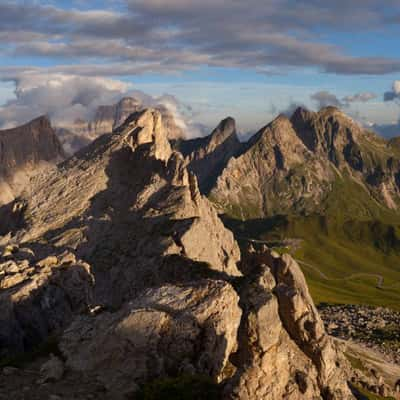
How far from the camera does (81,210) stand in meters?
82.4

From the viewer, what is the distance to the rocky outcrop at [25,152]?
160050 mm

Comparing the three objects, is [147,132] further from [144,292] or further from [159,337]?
[159,337]

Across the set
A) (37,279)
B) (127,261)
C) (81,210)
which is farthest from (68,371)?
(81,210)

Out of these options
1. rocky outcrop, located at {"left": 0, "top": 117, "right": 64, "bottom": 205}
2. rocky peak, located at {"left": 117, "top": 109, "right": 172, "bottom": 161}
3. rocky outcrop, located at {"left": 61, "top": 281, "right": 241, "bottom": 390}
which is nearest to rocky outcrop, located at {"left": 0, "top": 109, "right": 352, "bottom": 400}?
rocky outcrop, located at {"left": 61, "top": 281, "right": 241, "bottom": 390}

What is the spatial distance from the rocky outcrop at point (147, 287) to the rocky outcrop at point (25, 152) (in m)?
67.5

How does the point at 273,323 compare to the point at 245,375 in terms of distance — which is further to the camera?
the point at 273,323

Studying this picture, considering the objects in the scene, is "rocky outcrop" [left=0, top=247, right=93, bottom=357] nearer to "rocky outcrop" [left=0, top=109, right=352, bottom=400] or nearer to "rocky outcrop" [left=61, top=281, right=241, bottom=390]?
"rocky outcrop" [left=0, top=109, right=352, bottom=400]

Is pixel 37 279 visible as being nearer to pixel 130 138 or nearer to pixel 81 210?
pixel 81 210

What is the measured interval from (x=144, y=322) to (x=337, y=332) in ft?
413

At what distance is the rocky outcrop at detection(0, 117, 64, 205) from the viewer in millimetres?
Result: 160050

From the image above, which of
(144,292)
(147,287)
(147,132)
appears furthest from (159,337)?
(147,132)

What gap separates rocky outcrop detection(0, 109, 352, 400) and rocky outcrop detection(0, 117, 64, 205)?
67507 millimetres

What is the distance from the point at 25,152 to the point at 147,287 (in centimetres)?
11607

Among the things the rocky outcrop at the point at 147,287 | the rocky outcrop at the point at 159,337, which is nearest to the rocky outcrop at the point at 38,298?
the rocky outcrop at the point at 147,287
